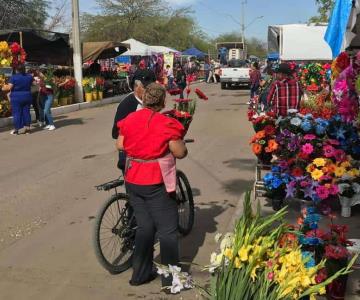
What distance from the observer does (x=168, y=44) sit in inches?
2378

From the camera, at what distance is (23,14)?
38.4m

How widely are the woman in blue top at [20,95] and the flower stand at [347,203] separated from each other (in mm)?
9158

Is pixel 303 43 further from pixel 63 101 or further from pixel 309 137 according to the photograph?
pixel 309 137

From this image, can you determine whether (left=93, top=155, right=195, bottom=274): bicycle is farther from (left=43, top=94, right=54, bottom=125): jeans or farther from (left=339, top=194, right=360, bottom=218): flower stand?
(left=43, top=94, right=54, bottom=125): jeans

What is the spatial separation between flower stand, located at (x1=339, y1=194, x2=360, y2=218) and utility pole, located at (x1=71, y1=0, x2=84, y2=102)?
53.6 feet

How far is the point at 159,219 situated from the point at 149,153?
538mm

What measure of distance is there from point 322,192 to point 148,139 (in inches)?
93.5

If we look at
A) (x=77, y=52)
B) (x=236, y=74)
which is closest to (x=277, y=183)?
(x=77, y=52)

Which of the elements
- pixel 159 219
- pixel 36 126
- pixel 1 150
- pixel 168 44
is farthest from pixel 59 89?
pixel 168 44

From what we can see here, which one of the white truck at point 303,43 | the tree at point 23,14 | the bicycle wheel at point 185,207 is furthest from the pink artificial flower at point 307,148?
the tree at point 23,14

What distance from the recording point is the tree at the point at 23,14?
35938 mm

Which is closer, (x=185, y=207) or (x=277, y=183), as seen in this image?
(x=185, y=207)

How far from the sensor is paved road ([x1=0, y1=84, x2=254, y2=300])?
14.5 feet

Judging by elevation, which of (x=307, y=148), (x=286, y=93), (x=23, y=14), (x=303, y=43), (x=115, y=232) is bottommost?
(x=115, y=232)
